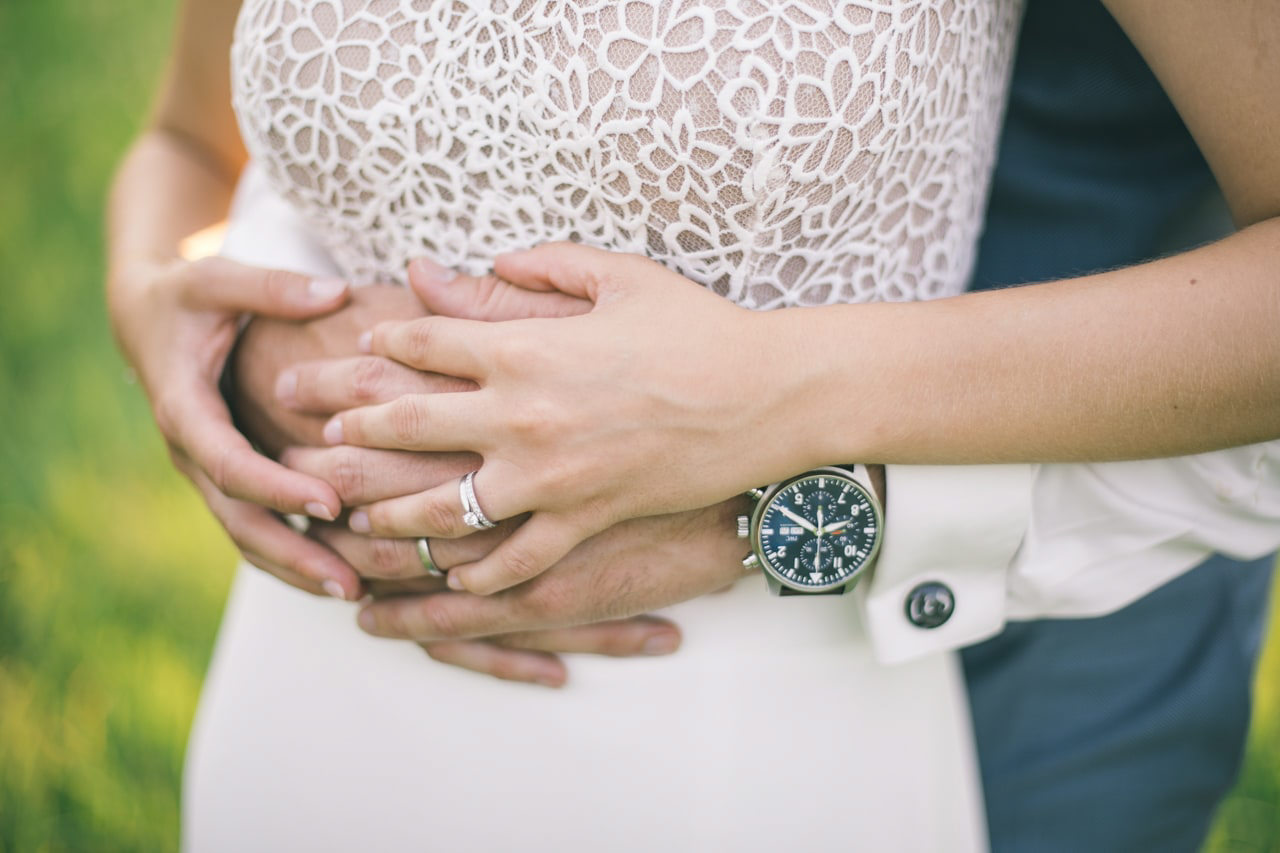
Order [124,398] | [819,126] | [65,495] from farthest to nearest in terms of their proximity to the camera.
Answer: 1. [124,398]
2. [65,495]
3. [819,126]

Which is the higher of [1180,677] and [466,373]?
[466,373]

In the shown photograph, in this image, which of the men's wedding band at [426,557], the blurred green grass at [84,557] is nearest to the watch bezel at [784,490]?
the men's wedding band at [426,557]

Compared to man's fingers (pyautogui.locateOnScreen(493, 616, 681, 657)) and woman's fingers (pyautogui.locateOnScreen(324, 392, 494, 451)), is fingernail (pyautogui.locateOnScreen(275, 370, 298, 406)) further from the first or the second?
man's fingers (pyautogui.locateOnScreen(493, 616, 681, 657))

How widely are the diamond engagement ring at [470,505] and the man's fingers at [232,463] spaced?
191 millimetres

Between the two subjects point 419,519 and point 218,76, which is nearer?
point 419,519

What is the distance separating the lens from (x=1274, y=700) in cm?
242

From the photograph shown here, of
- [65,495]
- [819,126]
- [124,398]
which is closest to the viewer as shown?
[819,126]

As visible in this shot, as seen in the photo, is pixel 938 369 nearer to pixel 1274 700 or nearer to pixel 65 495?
pixel 1274 700

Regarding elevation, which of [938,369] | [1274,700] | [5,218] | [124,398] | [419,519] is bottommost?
[1274,700]

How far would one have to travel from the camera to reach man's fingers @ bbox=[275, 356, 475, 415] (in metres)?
1.08

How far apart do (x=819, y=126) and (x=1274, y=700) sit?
7.61ft

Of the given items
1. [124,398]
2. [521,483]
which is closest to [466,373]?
→ [521,483]

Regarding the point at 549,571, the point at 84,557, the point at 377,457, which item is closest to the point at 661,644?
the point at 549,571

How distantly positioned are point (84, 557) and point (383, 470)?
222 centimetres
